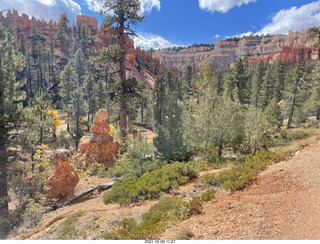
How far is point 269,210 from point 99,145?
12.4 metres

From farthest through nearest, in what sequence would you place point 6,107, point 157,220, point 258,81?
point 258,81 < point 6,107 < point 157,220

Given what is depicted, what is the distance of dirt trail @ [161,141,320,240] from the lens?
350cm

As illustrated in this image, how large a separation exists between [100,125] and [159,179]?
340 inches

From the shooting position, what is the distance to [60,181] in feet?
32.8

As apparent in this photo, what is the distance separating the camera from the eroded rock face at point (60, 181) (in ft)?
31.9

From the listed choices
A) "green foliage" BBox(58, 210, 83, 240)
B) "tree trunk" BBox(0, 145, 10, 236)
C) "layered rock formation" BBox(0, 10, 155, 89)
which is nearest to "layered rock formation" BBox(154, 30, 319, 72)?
"layered rock formation" BBox(0, 10, 155, 89)

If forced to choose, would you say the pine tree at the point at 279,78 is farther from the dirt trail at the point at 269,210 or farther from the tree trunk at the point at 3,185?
the tree trunk at the point at 3,185

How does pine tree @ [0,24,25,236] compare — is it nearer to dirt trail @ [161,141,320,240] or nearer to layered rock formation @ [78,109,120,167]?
layered rock formation @ [78,109,120,167]

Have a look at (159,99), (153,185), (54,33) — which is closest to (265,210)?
(153,185)

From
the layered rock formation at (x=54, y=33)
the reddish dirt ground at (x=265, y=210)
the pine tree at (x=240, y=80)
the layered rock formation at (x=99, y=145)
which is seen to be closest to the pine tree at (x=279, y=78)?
the pine tree at (x=240, y=80)

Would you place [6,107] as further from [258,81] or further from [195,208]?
[258,81]
